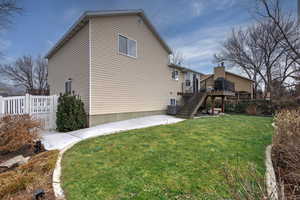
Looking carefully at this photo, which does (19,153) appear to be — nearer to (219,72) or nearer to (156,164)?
(156,164)

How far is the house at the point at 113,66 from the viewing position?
27.5 feet

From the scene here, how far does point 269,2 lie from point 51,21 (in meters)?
16.2

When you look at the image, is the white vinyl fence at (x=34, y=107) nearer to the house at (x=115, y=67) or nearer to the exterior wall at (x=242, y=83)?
the house at (x=115, y=67)

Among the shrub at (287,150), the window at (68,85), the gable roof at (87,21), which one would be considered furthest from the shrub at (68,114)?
the shrub at (287,150)

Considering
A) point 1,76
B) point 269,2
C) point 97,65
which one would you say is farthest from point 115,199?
point 1,76

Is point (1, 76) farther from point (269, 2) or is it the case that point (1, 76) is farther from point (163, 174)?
point (269, 2)

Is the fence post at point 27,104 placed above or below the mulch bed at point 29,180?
above

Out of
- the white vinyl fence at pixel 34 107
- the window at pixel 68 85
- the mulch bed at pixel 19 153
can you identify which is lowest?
the mulch bed at pixel 19 153

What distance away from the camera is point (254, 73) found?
82.8 feet

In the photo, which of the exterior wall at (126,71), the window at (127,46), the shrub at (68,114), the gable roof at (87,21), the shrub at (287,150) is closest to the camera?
the shrub at (287,150)

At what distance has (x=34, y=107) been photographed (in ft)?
23.7

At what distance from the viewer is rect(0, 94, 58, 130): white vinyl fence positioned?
260 inches

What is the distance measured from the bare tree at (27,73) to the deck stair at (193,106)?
24106 millimetres

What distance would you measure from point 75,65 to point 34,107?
11.6ft
